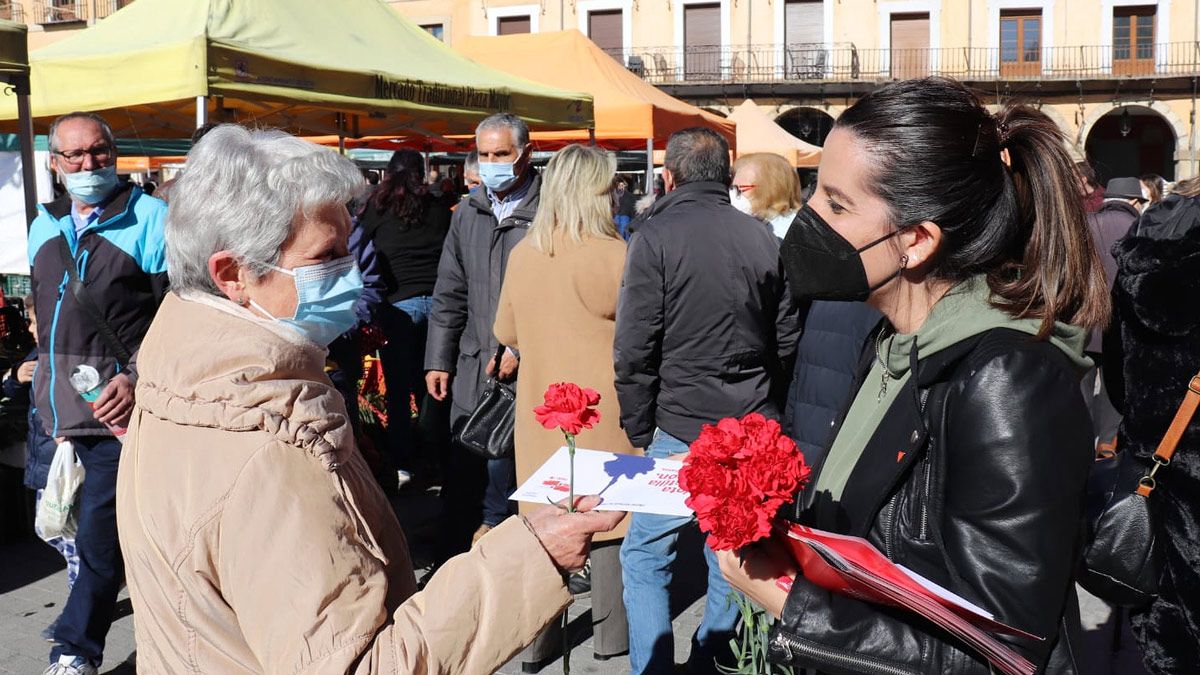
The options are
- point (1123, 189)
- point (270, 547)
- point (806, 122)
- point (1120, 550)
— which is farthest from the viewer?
point (806, 122)

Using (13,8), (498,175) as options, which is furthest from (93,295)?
(13,8)

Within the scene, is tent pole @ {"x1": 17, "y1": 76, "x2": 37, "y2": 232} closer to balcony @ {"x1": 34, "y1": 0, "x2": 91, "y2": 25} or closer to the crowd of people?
the crowd of people

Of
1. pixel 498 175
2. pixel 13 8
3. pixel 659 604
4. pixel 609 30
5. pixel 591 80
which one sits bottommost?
pixel 659 604

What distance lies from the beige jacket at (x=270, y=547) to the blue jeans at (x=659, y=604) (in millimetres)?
2063

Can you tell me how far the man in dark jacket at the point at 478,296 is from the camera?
16.2 ft

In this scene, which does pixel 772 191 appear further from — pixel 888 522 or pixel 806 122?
pixel 806 122

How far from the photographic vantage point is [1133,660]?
4348 mm

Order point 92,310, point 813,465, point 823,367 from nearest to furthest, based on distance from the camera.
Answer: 1. point 813,465
2. point 823,367
3. point 92,310

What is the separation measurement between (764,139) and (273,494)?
636 inches

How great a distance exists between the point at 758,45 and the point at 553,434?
1221 inches

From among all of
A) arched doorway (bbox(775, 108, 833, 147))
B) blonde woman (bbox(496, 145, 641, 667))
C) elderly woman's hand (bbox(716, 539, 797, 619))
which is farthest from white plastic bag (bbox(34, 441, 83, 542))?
arched doorway (bbox(775, 108, 833, 147))

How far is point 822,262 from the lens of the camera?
6.03 ft

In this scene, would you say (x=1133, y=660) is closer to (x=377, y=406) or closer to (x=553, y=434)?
(x=553, y=434)

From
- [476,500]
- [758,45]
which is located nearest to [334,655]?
[476,500]
